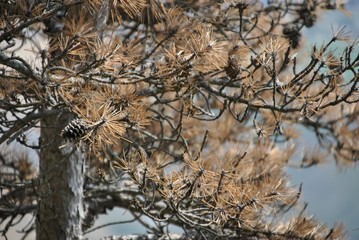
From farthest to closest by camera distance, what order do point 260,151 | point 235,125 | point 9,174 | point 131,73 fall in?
1. point 235,125
2. point 9,174
3. point 260,151
4. point 131,73

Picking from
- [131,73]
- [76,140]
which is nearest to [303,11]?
[131,73]

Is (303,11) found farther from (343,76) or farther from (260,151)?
(343,76)

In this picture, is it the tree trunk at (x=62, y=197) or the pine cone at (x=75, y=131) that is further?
the tree trunk at (x=62, y=197)

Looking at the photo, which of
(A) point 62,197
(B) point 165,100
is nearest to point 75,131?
(B) point 165,100

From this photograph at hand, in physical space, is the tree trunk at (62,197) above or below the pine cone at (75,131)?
above

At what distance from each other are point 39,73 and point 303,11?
4.66 feet

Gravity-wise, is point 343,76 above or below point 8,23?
below

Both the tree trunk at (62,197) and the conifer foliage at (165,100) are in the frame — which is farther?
the tree trunk at (62,197)

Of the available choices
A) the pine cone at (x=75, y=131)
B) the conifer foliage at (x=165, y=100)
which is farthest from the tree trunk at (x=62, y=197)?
the pine cone at (x=75, y=131)

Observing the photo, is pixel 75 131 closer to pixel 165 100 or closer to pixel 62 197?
pixel 165 100

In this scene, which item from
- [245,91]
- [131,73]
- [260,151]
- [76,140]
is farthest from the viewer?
[260,151]

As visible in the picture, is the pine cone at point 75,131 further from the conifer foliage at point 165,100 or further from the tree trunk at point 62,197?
the tree trunk at point 62,197

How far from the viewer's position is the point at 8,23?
76.2 inches

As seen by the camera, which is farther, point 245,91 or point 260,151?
point 260,151
